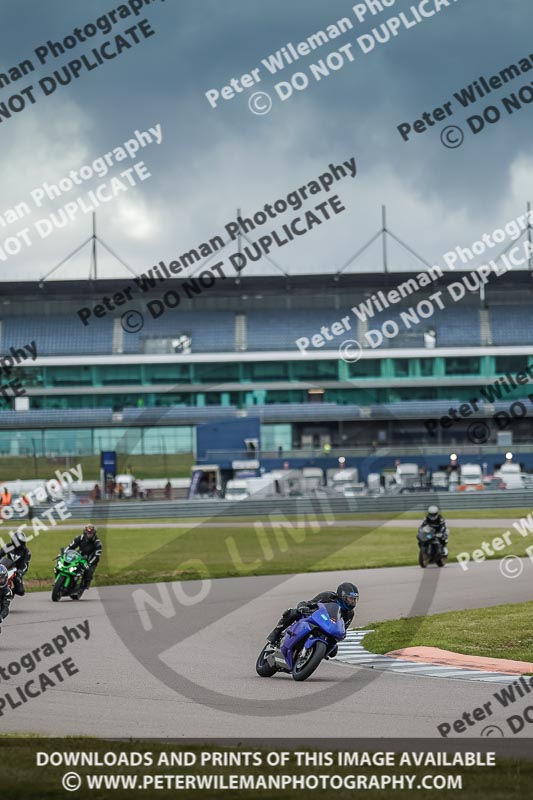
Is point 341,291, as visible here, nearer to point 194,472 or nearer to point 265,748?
point 194,472

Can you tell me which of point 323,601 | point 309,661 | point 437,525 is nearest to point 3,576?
point 323,601

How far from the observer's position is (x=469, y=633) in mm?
17234

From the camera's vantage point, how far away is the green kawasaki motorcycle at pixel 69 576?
2306 cm

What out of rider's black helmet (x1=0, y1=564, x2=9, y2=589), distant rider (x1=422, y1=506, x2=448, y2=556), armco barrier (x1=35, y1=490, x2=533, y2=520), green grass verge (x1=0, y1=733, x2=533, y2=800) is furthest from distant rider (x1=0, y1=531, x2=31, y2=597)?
armco barrier (x1=35, y1=490, x2=533, y2=520)

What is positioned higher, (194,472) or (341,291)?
(341,291)

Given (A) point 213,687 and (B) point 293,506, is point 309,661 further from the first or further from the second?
(B) point 293,506

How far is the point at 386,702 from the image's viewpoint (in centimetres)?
1179

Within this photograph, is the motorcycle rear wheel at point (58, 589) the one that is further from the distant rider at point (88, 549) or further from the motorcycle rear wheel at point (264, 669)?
the motorcycle rear wheel at point (264, 669)

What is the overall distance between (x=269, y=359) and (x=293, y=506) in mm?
36461

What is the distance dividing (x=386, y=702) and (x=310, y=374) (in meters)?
80.1

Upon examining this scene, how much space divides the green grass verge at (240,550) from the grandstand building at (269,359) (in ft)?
119

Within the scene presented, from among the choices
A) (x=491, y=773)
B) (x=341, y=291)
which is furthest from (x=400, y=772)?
(x=341, y=291)

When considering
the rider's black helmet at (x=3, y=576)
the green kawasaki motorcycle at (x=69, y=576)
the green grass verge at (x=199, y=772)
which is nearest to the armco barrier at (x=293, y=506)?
the green kawasaki motorcycle at (x=69, y=576)

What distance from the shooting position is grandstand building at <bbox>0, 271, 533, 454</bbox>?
287ft
